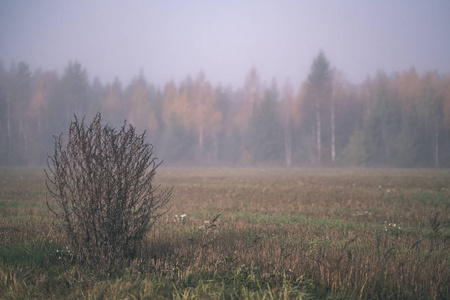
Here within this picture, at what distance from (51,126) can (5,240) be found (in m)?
54.5

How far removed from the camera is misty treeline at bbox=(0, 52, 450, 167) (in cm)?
4516

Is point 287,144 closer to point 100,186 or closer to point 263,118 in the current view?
point 263,118

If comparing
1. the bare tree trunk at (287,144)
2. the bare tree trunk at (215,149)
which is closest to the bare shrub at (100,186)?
the bare tree trunk at (287,144)

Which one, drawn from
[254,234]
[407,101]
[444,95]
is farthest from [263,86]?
[254,234]

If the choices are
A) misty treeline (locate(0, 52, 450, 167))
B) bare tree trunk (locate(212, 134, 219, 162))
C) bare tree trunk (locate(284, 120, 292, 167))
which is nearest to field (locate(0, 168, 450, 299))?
misty treeline (locate(0, 52, 450, 167))

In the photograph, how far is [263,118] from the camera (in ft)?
169

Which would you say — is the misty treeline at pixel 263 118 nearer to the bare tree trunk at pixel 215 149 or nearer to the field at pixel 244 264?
the bare tree trunk at pixel 215 149

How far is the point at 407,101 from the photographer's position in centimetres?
5125

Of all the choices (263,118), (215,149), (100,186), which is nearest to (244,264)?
(100,186)

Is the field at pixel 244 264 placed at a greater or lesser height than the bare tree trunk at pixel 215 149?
lesser

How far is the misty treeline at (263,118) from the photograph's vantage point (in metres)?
45.2

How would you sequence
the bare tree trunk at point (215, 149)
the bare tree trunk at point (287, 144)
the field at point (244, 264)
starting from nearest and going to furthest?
the field at point (244, 264), the bare tree trunk at point (287, 144), the bare tree trunk at point (215, 149)

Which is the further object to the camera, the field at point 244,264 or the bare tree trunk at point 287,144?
the bare tree trunk at point 287,144

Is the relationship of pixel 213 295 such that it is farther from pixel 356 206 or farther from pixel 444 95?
pixel 444 95
